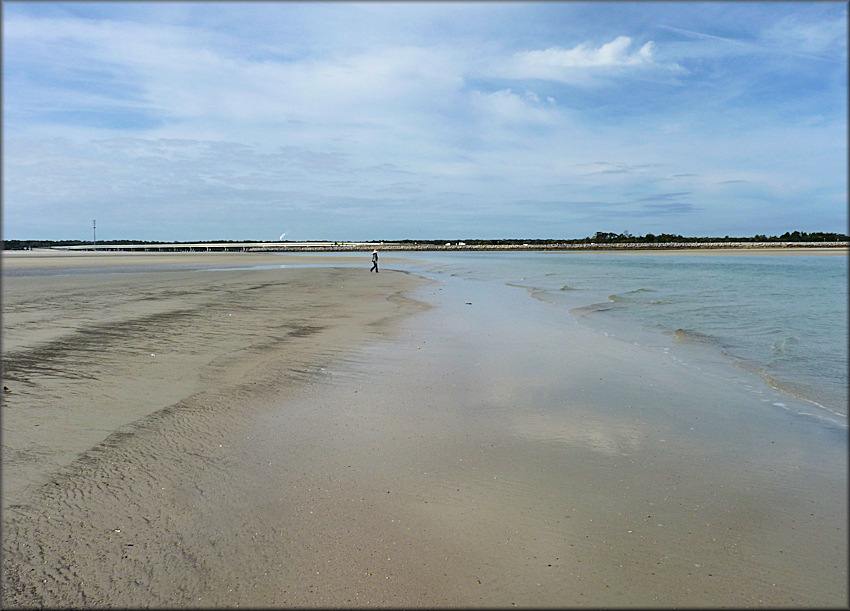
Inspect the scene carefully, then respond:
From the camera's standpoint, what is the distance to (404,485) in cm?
378

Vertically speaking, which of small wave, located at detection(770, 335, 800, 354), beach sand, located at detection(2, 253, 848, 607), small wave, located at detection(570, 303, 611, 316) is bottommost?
beach sand, located at detection(2, 253, 848, 607)

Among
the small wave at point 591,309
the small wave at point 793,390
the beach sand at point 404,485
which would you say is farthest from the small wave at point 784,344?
the small wave at point 591,309

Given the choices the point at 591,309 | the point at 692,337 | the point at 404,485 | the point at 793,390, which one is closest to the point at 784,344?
the point at 692,337

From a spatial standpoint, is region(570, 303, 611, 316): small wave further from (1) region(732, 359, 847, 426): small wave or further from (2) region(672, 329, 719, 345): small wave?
(1) region(732, 359, 847, 426): small wave

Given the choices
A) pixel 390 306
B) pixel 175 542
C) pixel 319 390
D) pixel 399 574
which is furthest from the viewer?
pixel 390 306

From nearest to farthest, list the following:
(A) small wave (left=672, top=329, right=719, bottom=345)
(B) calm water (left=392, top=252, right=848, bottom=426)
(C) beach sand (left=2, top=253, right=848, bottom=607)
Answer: (C) beach sand (left=2, top=253, right=848, bottom=607)
(B) calm water (left=392, top=252, right=848, bottom=426)
(A) small wave (left=672, top=329, right=719, bottom=345)

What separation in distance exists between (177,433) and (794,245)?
409ft

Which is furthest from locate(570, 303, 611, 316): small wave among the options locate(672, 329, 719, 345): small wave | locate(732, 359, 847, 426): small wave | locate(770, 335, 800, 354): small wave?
locate(732, 359, 847, 426): small wave

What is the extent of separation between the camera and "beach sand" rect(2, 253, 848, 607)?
2686 mm

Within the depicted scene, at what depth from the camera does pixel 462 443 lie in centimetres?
462

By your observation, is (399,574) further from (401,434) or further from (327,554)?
(401,434)

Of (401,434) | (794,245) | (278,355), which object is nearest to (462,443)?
(401,434)

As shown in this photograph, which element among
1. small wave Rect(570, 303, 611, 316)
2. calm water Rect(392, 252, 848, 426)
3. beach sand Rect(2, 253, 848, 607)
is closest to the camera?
beach sand Rect(2, 253, 848, 607)

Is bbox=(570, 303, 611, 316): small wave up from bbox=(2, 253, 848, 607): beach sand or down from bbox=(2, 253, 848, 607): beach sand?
up
